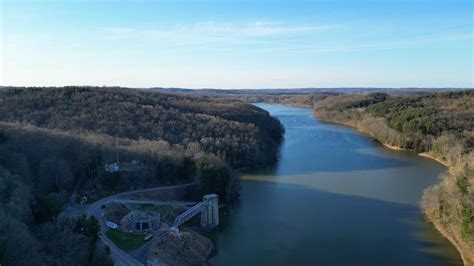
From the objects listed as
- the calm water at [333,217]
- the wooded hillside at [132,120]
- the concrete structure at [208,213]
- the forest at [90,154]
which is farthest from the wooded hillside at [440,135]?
the wooded hillside at [132,120]

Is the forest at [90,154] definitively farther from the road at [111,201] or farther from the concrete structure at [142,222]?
the concrete structure at [142,222]

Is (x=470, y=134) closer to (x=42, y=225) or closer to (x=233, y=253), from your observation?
(x=233, y=253)

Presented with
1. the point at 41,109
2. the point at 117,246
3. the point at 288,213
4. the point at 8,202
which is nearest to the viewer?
the point at 8,202

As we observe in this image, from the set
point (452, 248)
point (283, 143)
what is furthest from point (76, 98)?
point (452, 248)

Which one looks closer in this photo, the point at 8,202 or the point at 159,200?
the point at 8,202

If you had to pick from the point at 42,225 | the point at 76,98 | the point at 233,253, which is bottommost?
the point at 233,253

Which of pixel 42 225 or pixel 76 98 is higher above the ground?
pixel 76 98

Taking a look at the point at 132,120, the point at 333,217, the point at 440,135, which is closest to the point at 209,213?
the point at 333,217

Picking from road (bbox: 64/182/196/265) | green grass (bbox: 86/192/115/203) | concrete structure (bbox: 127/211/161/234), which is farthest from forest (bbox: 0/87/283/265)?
concrete structure (bbox: 127/211/161/234)
